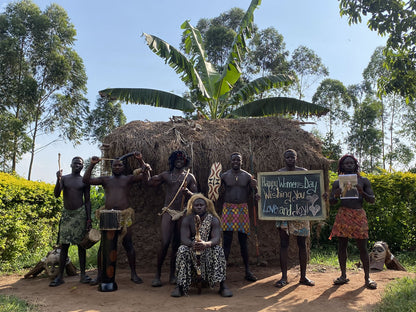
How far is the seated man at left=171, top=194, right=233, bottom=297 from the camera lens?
4.30 m

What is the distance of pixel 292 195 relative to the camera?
494 centimetres

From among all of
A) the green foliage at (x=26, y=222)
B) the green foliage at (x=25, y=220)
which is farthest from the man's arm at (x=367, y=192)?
the green foliage at (x=25, y=220)

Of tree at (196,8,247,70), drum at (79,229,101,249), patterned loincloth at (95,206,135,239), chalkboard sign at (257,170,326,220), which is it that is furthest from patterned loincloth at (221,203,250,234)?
tree at (196,8,247,70)

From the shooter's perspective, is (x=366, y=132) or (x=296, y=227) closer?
(x=296, y=227)

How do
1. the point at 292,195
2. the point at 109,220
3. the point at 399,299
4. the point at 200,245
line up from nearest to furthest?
the point at 399,299
the point at 200,245
the point at 109,220
the point at 292,195

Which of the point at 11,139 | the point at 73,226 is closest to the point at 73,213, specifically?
the point at 73,226

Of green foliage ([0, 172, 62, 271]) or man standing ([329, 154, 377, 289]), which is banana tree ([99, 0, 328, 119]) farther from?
man standing ([329, 154, 377, 289])

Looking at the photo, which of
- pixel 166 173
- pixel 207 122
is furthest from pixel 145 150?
pixel 207 122

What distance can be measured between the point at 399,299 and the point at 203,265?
2.21 meters

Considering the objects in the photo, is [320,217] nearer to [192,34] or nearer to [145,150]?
[145,150]

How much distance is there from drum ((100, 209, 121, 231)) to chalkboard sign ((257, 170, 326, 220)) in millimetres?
2067

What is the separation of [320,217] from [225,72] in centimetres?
592

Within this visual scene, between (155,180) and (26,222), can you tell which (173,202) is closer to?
(155,180)

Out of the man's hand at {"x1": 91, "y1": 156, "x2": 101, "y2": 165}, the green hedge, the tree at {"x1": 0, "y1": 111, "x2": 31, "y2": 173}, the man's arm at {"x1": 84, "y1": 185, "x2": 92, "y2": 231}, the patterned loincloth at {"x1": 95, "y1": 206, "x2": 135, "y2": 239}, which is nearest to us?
the man's hand at {"x1": 91, "y1": 156, "x2": 101, "y2": 165}
